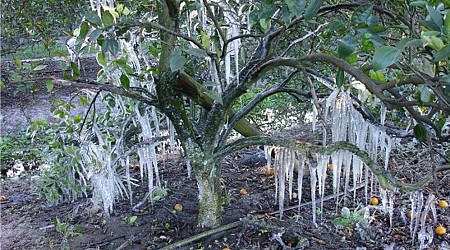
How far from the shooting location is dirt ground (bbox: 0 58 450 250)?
252 cm

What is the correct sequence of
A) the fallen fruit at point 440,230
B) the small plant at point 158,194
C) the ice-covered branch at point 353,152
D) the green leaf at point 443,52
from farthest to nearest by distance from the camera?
1. the small plant at point 158,194
2. the fallen fruit at point 440,230
3. the ice-covered branch at point 353,152
4. the green leaf at point 443,52

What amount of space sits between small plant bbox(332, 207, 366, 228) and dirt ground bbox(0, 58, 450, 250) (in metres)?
0.03

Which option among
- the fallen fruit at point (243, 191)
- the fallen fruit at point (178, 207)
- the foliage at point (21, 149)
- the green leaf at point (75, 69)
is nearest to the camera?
the green leaf at point (75, 69)

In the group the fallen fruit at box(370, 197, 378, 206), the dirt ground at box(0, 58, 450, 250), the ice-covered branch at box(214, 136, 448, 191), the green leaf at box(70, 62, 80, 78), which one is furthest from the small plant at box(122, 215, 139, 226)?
the fallen fruit at box(370, 197, 378, 206)

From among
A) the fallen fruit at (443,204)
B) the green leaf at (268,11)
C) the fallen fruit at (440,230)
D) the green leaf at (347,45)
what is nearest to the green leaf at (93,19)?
the green leaf at (268,11)

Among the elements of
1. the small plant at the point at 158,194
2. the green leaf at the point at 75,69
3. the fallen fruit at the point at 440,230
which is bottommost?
the fallen fruit at the point at 440,230

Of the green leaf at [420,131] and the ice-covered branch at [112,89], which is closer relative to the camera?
the green leaf at [420,131]

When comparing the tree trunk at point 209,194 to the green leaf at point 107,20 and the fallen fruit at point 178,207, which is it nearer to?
the fallen fruit at point 178,207

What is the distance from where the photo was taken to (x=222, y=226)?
2580mm

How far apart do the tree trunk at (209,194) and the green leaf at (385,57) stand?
152 centimetres

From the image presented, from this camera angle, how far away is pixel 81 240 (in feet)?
8.61

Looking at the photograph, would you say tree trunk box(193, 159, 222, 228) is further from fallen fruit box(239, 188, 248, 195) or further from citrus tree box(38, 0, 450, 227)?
fallen fruit box(239, 188, 248, 195)

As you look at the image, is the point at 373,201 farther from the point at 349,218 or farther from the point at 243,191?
the point at 243,191

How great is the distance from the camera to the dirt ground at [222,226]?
2.52m
